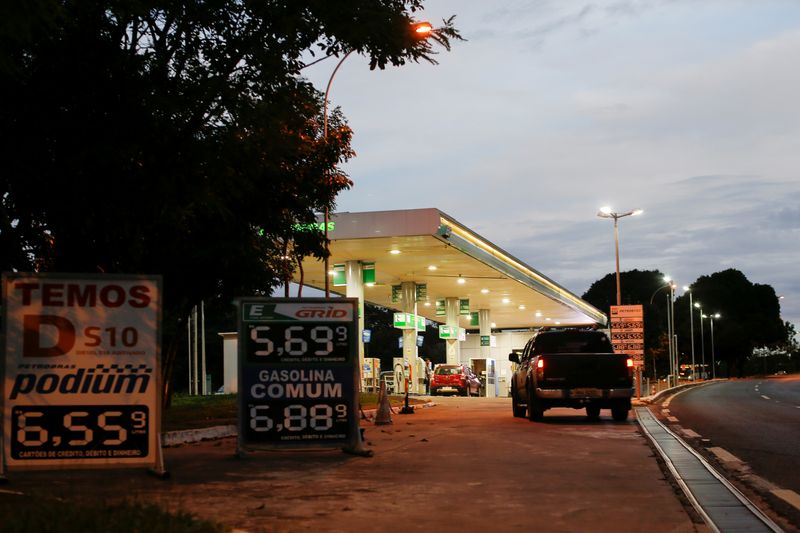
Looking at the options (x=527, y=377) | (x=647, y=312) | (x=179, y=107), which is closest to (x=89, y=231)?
(x=179, y=107)

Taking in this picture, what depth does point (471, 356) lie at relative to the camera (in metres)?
78.2

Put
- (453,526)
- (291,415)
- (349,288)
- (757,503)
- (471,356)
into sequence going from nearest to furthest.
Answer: (453,526)
(757,503)
(291,415)
(349,288)
(471,356)

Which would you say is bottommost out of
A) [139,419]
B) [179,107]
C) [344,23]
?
[139,419]

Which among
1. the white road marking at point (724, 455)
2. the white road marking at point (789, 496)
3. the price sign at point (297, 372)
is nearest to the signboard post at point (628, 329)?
the white road marking at point (724, 455)

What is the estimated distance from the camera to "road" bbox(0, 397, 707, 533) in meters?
8.09

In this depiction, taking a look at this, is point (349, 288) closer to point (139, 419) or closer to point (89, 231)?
point (89, 231)

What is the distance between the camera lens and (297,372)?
13.5m

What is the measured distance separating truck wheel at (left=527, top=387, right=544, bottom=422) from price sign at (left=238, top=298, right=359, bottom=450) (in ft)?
30.9

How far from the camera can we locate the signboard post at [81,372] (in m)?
10.0

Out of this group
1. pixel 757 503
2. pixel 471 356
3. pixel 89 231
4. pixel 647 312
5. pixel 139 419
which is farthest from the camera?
pixel 647 312

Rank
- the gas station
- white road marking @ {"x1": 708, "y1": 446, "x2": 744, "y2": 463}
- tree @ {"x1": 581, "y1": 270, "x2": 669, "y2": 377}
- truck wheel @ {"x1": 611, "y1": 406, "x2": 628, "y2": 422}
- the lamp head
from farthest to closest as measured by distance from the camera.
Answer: tree @ {"x1": 581, "y1": 270, "x2": 669, "y2": 377}, the gas station, truck wheel @ {"x1": 611, "y1": 406, "x2": 628, "y2": 422}, the lamp head, white road marking @ {"x1": 708, "y1": 446, "x2": 744, "y2": 463}

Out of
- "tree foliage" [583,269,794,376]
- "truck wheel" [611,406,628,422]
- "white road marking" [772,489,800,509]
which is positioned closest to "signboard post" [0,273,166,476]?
"white road marking" [772,489,800,509]

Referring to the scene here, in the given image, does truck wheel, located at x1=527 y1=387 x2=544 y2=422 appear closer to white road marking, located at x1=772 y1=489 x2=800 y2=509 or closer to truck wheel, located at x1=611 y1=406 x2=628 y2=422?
truck wheel, located at x1=611 y1=406 x2=628 y2=422

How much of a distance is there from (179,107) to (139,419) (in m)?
5.01
